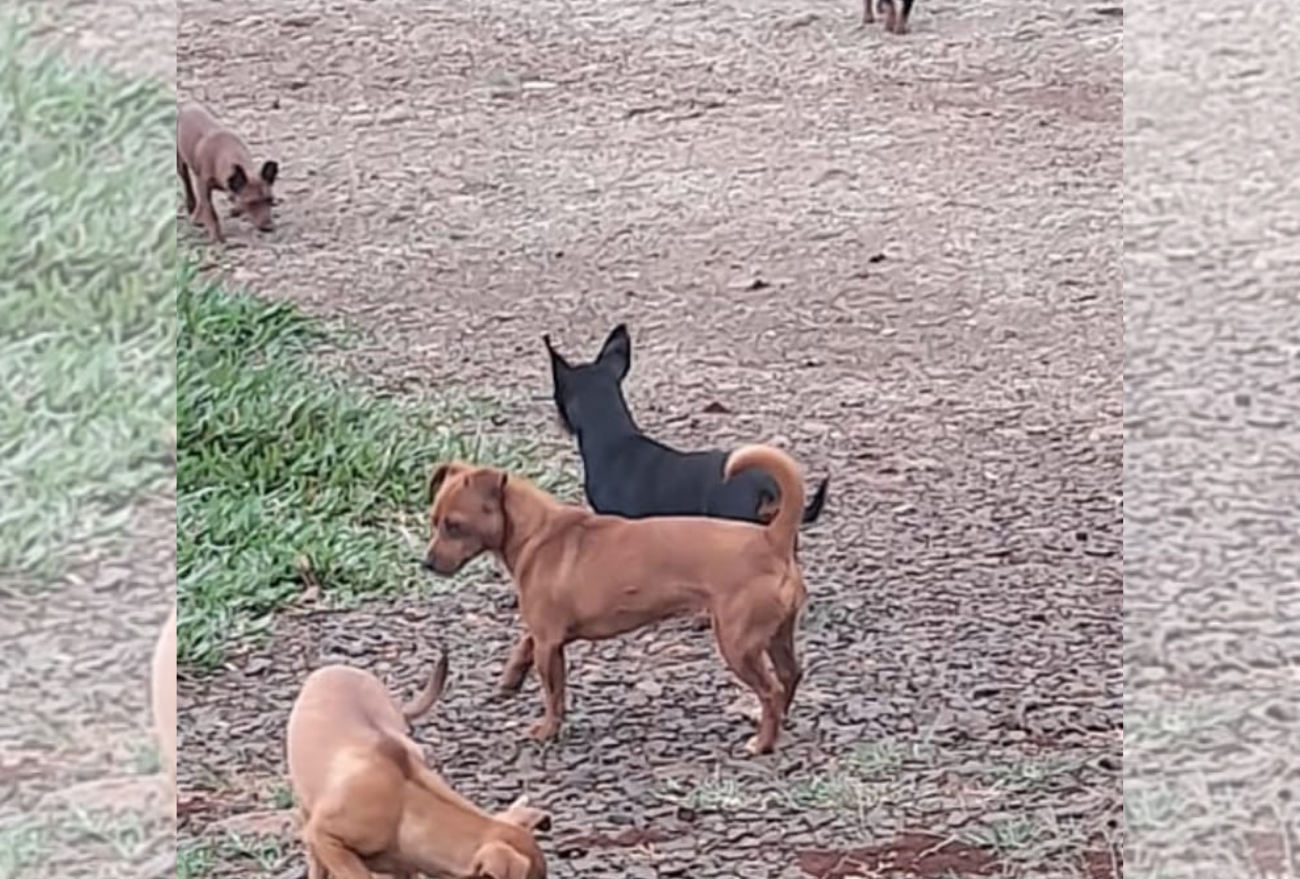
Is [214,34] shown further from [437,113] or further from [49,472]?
[49,472]

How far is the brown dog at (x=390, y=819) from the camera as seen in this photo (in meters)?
1.40

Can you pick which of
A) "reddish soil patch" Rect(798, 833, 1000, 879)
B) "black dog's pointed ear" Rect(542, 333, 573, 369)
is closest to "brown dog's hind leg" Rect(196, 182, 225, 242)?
"black dog's pointed ear" Rect(542, 333, 573, 369)

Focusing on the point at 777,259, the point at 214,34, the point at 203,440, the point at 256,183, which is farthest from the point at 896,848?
the point at 214,34

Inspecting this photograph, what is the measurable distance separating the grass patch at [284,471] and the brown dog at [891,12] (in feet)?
1.41

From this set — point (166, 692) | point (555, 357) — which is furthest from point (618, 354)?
point (166, 692)

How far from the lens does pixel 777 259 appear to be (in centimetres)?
177

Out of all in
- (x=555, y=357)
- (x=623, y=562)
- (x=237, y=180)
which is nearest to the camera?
(x=623, y=562)

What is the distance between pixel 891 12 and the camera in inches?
70.4

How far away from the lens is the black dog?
1583mm

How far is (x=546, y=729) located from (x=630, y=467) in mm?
191

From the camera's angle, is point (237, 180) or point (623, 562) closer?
point (623, 562)

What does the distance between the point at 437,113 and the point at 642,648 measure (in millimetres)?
465

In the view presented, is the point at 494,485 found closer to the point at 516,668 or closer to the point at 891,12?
the point at 516,668

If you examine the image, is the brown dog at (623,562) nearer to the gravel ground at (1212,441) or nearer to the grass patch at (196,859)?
the grass patch at (196,859)
